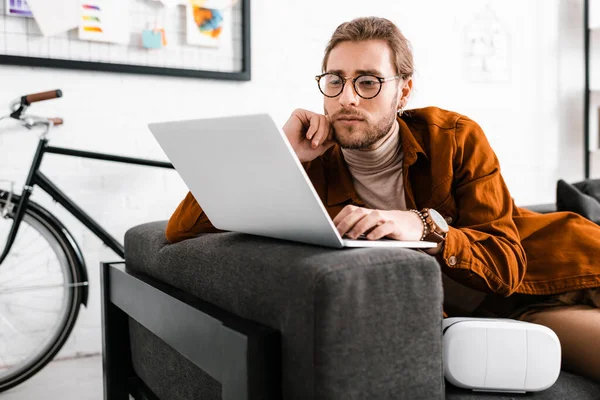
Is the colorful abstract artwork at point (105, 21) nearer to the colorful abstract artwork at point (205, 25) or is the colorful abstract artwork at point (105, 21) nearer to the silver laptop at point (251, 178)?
the colorful abstract artwork at point (205, 25)

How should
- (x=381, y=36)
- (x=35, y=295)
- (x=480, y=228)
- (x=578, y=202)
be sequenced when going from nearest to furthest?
(x=480, y=228) < (x=381, y=36) < (x=578, y=202) < (x=35, y=295)

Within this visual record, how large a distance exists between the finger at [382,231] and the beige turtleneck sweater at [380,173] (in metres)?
0.41

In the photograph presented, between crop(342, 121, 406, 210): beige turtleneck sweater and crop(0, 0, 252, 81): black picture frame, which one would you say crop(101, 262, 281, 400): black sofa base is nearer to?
crop(342, 121, 406, 210): beige turtleneck sweater

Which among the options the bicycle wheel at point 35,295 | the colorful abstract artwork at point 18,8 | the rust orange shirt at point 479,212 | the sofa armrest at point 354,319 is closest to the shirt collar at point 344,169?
the rust orange shirt at point 479,212

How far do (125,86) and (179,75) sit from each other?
0.21 meters

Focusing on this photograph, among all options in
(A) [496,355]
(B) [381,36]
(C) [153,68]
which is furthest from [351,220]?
(C) [153,68]

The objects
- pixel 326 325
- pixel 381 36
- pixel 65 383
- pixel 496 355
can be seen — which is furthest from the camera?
pixel 65 383

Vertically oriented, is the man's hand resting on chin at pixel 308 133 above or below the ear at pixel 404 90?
below

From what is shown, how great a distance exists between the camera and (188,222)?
131 cm

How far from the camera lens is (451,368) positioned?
920 mm

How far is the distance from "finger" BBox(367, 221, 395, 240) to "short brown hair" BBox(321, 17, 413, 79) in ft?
1.89

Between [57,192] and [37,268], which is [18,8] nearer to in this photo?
[57,192]

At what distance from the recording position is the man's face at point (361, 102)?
1.36 meters

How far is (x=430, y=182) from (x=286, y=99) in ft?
4.49
